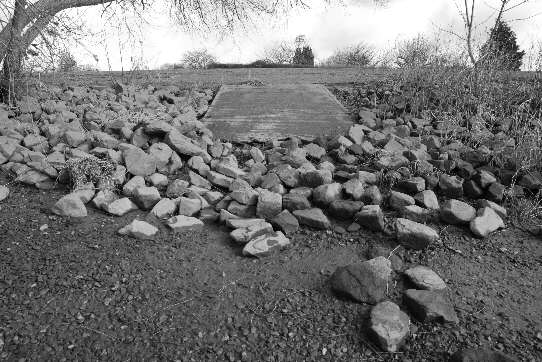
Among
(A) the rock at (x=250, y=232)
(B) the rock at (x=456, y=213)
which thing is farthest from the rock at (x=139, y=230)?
(B) the rock at (x=456, y=213)

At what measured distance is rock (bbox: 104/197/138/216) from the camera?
2.69 meters

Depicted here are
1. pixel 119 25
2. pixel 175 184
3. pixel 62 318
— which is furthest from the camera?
pixel 119 25

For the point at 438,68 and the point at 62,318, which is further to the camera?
the point at 438,68

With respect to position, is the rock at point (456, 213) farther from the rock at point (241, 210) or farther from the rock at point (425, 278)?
the rock at point (241, 210)

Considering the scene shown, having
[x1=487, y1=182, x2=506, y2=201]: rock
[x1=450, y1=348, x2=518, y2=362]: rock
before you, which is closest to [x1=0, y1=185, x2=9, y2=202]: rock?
[x1=450, y1=348, x2=518, y2=362]: rock

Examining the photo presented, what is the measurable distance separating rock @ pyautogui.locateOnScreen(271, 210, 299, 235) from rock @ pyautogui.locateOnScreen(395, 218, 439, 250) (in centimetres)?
56

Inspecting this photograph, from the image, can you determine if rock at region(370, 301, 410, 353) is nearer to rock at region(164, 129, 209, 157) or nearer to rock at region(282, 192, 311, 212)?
rock at region(282, 192, 311, 212)

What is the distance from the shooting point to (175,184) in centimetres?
292

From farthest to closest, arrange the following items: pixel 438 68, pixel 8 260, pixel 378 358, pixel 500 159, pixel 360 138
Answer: pixel 438 68, pixel 360 138, pixel 500 159, pixel 8 260, pixel 378 358

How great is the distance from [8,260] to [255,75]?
5.03 meters

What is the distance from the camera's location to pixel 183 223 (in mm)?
2604

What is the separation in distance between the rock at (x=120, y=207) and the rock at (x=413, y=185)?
1.68 meters

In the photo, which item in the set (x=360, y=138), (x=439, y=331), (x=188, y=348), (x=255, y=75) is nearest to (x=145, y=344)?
(x=188, y=348)

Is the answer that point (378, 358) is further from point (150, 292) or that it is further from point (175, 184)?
point (175, 184)
